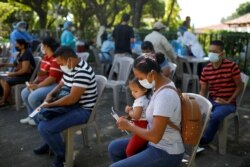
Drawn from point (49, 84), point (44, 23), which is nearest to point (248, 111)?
point (49, 84)

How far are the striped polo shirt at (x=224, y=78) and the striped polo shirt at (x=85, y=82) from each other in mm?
1593

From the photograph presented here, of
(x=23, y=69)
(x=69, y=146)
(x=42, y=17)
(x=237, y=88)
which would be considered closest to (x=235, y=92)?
(x=237, y=88)

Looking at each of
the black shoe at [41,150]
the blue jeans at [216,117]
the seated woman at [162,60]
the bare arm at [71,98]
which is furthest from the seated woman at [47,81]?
the blue jeans at [216,117]

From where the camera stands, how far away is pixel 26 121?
554cm

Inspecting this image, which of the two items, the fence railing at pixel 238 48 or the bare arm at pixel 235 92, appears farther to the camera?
the fence railing at pixel 238 48

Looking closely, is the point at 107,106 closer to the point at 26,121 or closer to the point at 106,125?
the point at 106,125

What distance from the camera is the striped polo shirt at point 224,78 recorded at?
4.22m

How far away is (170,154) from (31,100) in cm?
284

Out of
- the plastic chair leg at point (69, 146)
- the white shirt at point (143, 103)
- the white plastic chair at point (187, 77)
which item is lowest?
the plastic chair leg at point (69, 146)

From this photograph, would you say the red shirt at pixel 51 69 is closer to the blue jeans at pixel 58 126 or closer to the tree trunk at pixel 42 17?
the blue jeans at pixel 58 126

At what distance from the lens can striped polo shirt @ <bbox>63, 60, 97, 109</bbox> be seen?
11.9 feet

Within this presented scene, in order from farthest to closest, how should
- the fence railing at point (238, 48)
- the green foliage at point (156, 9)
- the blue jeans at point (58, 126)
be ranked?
the green foliage at point (156, 9), the fence railing at point (238, 48), the blue jeans at point (58, 126)

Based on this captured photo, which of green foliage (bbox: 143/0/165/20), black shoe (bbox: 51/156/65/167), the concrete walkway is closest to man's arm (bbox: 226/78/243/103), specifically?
the concrete walkway

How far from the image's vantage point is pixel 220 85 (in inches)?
169
